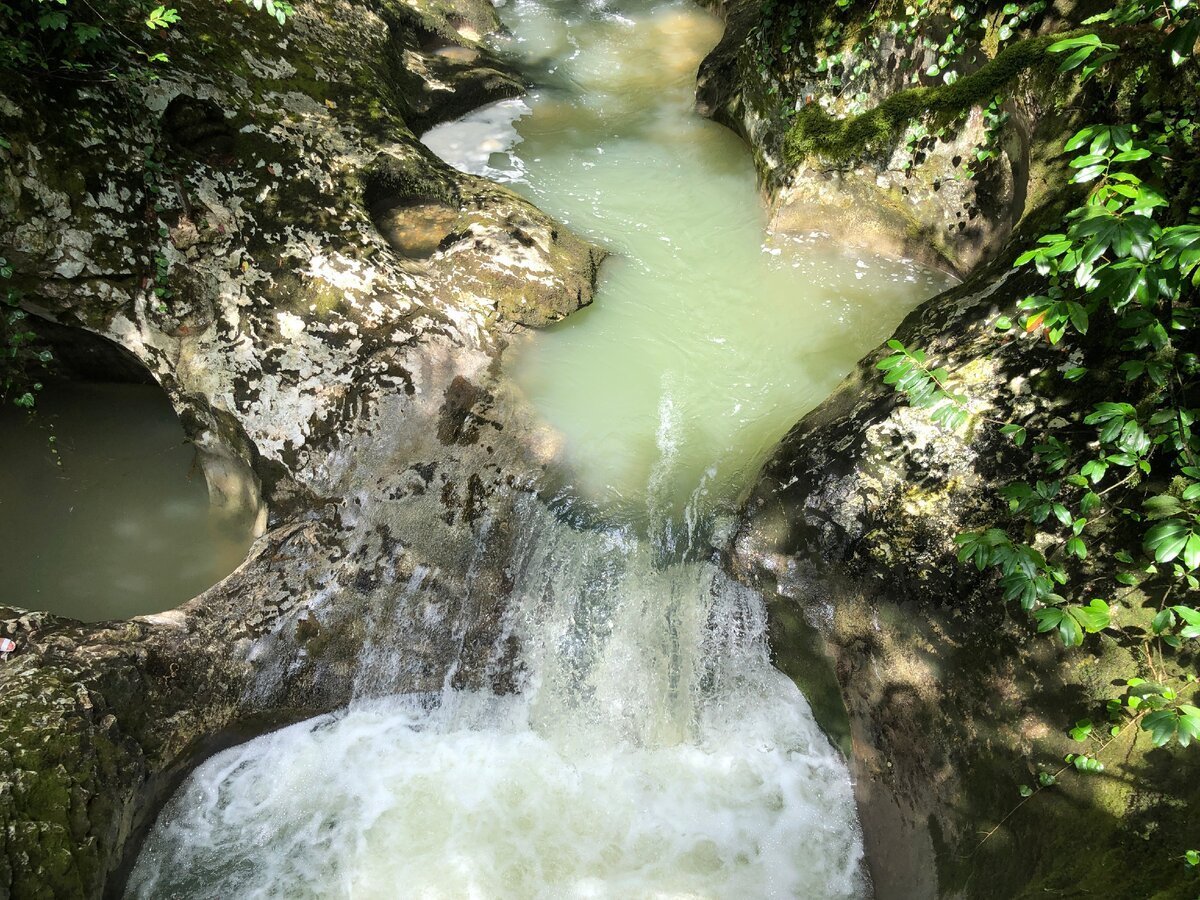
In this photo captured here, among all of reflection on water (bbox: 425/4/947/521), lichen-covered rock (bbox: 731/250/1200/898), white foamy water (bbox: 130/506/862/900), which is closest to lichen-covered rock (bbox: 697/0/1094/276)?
reflection on water (bbox: 425/4/947/521)

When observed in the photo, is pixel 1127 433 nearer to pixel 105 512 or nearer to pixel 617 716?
pixel 617 716

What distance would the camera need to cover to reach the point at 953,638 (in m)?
3.48

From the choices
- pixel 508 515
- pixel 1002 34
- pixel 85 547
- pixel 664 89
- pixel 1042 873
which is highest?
pixel 1002 34

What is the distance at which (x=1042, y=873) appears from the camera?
2.85 metres

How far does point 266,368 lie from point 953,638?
4170mm

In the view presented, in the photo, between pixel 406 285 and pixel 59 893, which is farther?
pixel 406 285

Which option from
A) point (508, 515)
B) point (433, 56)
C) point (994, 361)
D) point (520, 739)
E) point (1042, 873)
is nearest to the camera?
point (1042, 873)

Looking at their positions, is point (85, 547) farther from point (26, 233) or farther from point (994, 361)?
point (994, 361)

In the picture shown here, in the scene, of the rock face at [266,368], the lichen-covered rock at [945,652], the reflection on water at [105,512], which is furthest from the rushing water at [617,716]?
the reflection on water at [105,512]

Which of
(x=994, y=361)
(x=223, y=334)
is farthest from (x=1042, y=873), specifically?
(x=223, y=334)

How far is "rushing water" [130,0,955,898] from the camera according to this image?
3637 millimetres

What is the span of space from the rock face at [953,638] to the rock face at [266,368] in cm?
180

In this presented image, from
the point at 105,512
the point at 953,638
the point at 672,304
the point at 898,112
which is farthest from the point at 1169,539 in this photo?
the point at 105,512

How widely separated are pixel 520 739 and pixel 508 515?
4.24 feet
